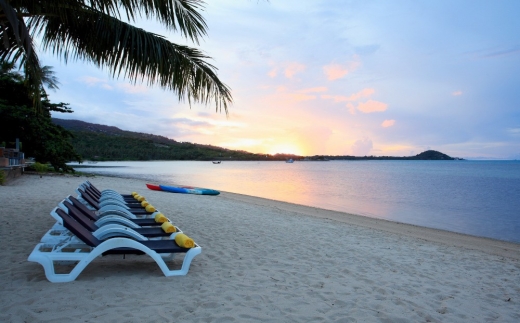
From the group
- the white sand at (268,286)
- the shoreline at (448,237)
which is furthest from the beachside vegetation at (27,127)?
the shoreline at (448,237)

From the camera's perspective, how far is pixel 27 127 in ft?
58.3

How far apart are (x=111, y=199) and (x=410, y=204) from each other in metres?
17.7

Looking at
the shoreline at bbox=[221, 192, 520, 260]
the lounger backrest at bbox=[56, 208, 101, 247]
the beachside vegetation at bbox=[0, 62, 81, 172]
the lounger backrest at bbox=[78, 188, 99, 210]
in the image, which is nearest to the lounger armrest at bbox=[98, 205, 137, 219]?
the lounger backrest at bbox=[78, 188, 99, 210]

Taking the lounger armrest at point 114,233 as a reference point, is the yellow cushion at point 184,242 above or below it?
below

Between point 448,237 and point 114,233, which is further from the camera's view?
point 448,237

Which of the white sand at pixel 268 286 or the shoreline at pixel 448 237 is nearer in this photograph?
the white sand at pixel 268 286

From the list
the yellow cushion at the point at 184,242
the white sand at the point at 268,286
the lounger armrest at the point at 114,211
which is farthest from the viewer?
the lounger armrest at the point at 114,211

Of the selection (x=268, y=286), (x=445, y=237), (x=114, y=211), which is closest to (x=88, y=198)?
(x=114, y=211)

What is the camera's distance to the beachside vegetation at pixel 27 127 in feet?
55.5

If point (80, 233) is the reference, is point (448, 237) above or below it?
below

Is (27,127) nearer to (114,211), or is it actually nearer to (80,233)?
(114,211)

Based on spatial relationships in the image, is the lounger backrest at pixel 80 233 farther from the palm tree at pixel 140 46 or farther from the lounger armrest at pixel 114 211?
the palm tree at pixel 140 46

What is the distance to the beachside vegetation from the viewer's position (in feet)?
55.5

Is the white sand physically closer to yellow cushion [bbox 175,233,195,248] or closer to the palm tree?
yellow cushion [bbox 175,233,195,248]
